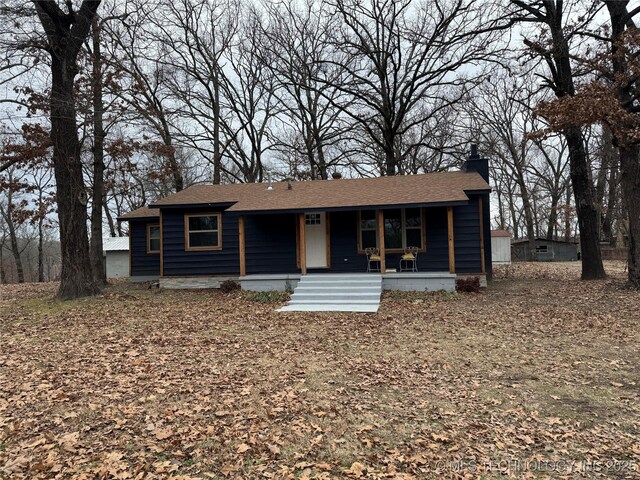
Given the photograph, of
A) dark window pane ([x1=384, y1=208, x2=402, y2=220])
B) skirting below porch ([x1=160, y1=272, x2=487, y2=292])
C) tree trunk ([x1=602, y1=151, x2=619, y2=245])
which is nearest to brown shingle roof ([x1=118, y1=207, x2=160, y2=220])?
skirting below porch ([x1=160, y1=272, x2=487, y2=292])

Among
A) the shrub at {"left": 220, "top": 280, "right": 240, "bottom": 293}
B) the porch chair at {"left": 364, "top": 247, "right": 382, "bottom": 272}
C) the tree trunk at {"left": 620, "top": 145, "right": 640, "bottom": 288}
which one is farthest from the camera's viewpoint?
the shrub at {"left": 220, "top": 280, "right": 240, "bottom": 293}

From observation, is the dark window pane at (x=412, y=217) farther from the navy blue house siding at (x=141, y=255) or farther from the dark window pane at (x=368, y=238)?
the navy blue house siding at (x=141, y=255)

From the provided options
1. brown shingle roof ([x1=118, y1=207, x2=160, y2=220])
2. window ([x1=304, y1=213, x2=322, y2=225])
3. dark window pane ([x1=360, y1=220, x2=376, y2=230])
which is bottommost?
dark window pane ([x1=360, y1=220, x2=376, y2=230])

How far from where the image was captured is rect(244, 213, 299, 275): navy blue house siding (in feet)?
45.0

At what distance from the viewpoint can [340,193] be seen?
1373 cm

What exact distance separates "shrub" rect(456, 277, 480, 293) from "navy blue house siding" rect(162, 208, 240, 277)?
23.8ft

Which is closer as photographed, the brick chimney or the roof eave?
the roof eave

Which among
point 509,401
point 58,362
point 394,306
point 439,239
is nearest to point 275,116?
point 439,239

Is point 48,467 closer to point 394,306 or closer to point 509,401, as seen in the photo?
point 509,401

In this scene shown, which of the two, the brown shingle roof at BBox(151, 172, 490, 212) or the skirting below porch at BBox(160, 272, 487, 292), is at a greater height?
the brown shingle roof at BBox(151, 172, 490, 212)

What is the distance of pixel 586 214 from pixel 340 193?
29.2 ft

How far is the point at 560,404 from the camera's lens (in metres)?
4.16

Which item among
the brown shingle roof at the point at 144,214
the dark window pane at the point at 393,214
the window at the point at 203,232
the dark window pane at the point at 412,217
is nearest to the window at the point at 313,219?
the dark window pane at the point at 393,214
